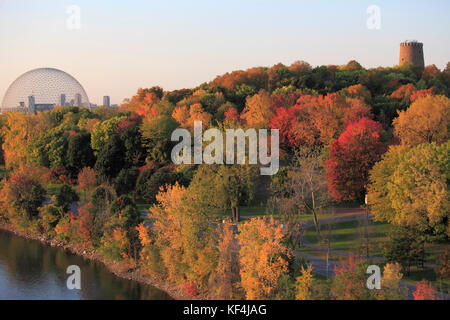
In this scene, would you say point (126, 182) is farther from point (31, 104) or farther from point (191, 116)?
point (31, 104)

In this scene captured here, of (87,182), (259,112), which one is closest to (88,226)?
(87,182)

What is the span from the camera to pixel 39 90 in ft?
Answer: 293

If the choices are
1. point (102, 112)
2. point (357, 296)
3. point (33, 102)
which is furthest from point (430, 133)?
point (33, 102)

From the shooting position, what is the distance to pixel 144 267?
32688 mm

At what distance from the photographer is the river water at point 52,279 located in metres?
29.8

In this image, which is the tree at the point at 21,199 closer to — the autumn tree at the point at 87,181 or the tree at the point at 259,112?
the autumn tree at the point at 87,181

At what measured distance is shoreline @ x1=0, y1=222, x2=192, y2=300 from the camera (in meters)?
30.0

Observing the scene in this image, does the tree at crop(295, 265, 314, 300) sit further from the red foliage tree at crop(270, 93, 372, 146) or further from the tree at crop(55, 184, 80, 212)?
the red foliage tree at crop(270, 93, 372, 146)

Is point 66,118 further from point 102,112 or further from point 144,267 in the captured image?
point 144,267

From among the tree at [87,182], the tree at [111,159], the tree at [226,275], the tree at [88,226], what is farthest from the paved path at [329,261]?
the tree at [111,159]

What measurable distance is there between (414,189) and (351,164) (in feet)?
23.9

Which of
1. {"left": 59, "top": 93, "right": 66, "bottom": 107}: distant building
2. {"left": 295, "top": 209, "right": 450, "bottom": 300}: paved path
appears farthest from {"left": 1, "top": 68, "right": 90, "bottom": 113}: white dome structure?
{"left": 295, "top": 209, "right": 450, "bottom": 300}: paved path

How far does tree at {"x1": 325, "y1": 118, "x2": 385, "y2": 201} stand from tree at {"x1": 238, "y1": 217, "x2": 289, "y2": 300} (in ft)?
46.5

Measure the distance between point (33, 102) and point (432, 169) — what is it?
73385 mm
